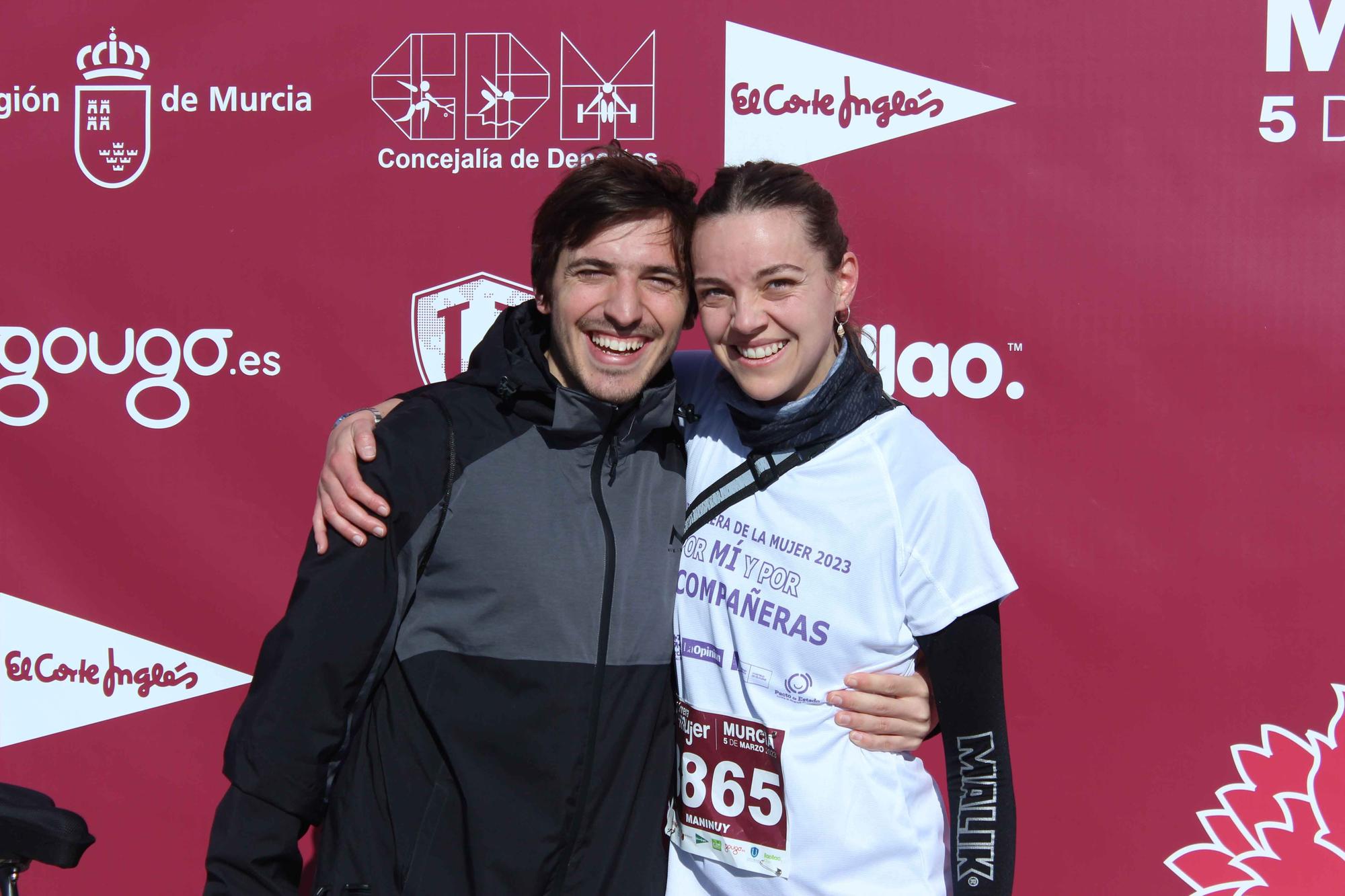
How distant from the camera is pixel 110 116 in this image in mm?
2123

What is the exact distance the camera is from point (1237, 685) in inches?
79.0

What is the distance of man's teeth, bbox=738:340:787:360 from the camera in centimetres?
123

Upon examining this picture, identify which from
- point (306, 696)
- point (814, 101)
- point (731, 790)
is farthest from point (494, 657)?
point (814, 101)

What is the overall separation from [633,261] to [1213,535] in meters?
1.39

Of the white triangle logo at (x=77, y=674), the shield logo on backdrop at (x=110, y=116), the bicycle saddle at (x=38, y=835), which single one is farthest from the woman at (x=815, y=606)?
the shield logo on backdrop at (x=110, y=116)

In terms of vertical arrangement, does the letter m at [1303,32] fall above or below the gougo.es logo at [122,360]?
above

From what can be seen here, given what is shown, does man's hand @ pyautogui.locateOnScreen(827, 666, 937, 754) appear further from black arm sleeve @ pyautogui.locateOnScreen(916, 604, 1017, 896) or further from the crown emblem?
the crown emblem

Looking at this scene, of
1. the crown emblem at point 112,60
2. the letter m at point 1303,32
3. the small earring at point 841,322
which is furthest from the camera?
the crown emblem at point 112,60

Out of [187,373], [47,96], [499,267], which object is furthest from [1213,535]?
[47,96]

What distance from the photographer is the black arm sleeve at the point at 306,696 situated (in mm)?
1087

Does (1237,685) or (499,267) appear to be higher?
(499,267)

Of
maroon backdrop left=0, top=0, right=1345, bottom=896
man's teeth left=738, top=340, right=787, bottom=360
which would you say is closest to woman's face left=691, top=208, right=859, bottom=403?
man's teeth left=738, top=340, right=787, bottom=360

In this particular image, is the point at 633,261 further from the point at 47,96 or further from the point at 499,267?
the point at 47,96

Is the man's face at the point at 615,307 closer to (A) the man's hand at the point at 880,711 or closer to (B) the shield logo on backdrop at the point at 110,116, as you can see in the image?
(A) the man's hand at the point at 880,711
